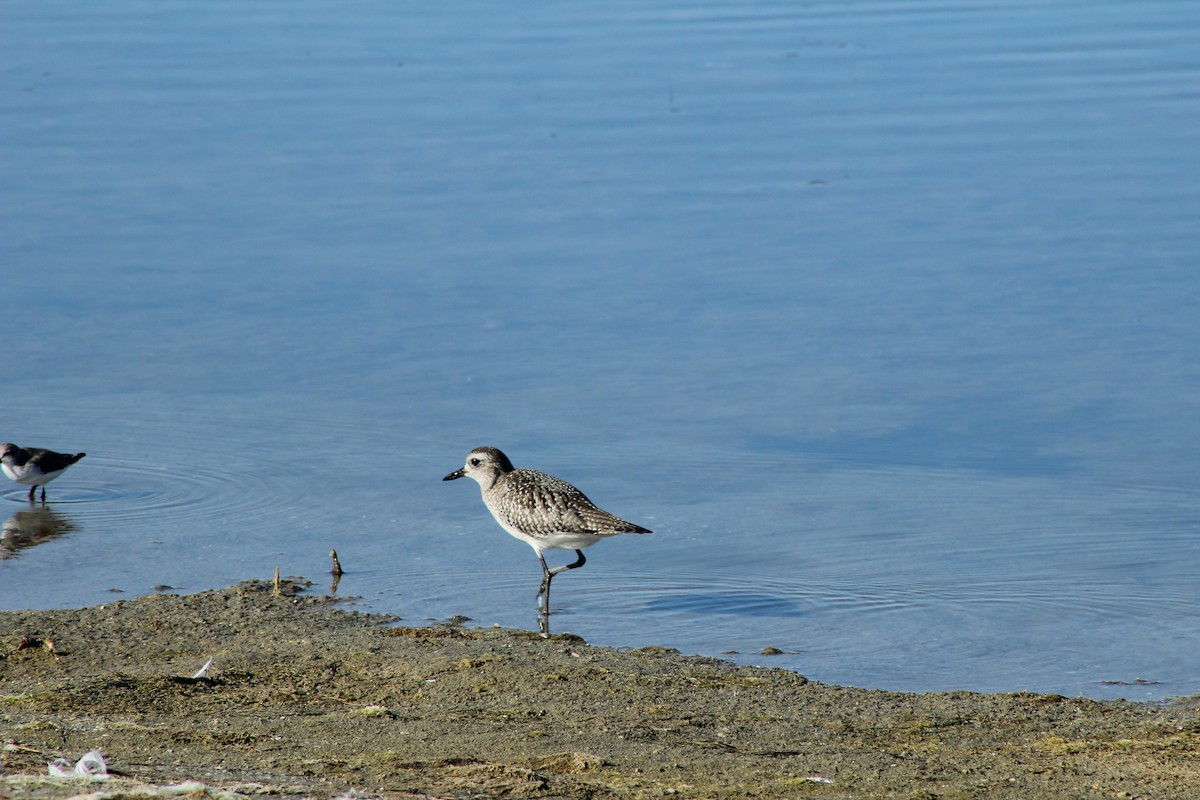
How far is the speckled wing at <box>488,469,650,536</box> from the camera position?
32.7ft

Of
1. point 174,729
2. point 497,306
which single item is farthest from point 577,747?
point 497,306

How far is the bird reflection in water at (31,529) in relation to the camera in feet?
36.1

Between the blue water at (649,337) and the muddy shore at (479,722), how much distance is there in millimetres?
813

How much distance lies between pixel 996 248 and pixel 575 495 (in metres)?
7.98

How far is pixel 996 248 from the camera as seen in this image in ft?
55.2

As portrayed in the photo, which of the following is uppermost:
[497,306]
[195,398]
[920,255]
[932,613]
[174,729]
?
[920,255]

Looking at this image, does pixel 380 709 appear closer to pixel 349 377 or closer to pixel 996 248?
pixel 349 377

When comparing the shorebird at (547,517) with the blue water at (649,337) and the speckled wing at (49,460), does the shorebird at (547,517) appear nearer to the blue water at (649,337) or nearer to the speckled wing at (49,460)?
the blue water at (649,337)

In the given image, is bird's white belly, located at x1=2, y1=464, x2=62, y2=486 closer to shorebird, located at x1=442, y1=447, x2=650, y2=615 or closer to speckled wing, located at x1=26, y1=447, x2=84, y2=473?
speckled wing, located at x1=26, y1=447, x2=84, y2=473

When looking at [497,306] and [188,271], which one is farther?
[188,271]

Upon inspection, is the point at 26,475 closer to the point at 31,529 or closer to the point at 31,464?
the point at 31,464

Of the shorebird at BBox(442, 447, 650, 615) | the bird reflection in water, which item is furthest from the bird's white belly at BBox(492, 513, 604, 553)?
the bird reflection in water

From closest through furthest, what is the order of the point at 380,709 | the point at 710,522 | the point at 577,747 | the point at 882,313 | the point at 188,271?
the point at 577,747 → the point at 380,709 → the point at 710,522 → the point at 882,313 → the point at 188,271

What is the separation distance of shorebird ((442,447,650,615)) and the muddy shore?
3.16 ft
